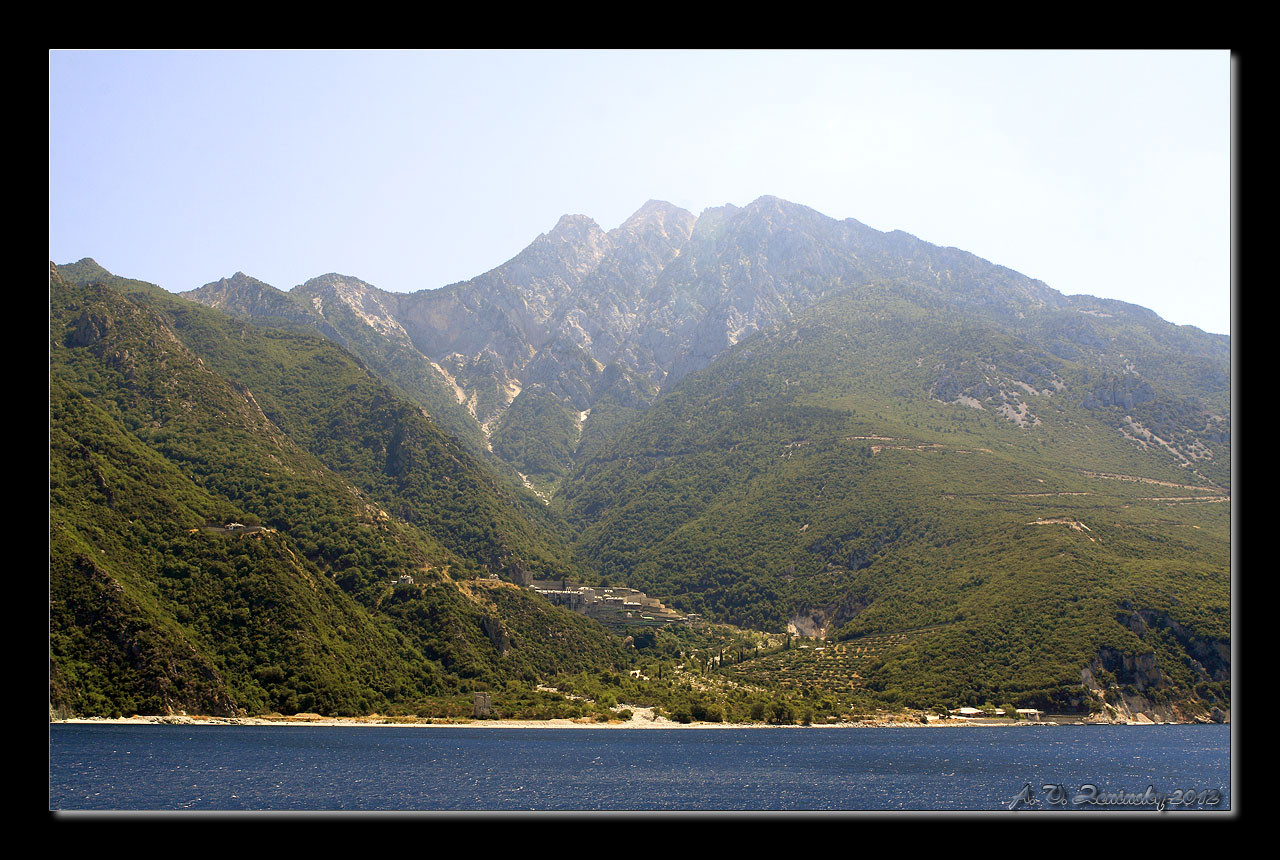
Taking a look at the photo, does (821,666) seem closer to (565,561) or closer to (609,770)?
(565,561)

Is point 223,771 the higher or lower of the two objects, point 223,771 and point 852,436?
the lower

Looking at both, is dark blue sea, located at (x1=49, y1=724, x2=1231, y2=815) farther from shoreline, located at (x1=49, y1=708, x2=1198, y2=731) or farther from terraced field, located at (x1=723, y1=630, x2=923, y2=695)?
terraced field, located at (x1=723, y1=630, x2=923, y2=695)

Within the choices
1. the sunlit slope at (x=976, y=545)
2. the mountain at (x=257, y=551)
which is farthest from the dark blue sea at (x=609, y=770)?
the sunlit slope at (x=976, y=545)

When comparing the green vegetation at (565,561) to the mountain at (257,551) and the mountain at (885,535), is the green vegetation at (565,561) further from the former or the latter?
the mountain at (885,535)

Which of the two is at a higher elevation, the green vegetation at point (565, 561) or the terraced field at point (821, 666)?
the green vegetation at point (565, 561)
